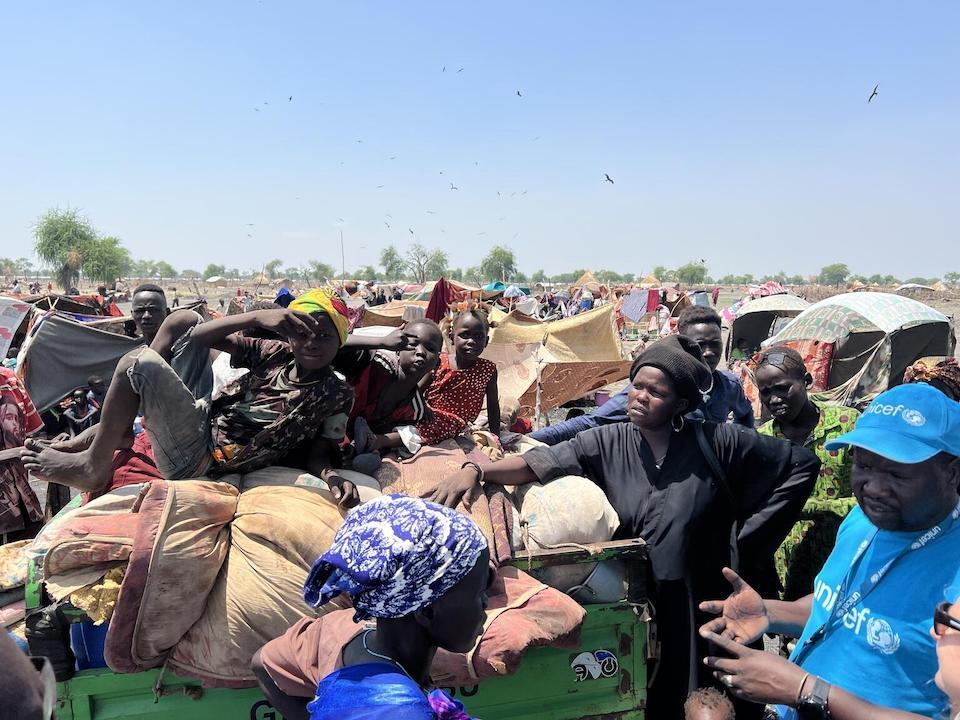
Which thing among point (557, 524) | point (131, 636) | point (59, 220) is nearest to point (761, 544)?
point (557, 524)

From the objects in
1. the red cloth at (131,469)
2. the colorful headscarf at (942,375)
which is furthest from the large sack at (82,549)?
the colorful headscarf at (942,375)

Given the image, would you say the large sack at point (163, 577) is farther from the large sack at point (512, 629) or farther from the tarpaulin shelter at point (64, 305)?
the tarpaulin shelter at point (64, 305)

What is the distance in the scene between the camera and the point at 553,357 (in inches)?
339

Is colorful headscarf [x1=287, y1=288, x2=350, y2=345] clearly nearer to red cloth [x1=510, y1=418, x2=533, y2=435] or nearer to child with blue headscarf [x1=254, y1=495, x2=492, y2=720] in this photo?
child with blue headscarf [x1=254, y1=495, x2=492, y2=720]

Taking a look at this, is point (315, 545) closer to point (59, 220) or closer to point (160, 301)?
point (160, 301)

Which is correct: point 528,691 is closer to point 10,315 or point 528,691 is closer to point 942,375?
point 942,375

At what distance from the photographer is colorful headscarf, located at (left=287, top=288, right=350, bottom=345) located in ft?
7.97

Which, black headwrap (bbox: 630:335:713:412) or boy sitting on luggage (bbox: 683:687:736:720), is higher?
black headwrap (bbox: 630:335:713:412)

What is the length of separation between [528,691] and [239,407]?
1618 mm

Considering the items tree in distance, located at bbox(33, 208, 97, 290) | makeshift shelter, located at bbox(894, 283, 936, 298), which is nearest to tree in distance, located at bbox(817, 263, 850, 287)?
makeshift shelter, located at bbox(894, 283, 936, 298)

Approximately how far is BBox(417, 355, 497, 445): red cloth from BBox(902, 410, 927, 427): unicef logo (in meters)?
1.93

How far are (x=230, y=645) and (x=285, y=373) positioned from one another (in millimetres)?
1064

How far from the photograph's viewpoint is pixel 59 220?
55.1m

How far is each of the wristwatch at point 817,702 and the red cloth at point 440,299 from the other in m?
11.0
